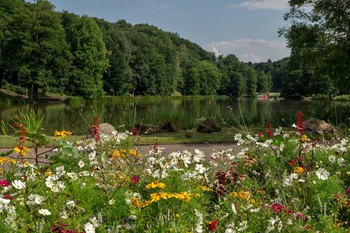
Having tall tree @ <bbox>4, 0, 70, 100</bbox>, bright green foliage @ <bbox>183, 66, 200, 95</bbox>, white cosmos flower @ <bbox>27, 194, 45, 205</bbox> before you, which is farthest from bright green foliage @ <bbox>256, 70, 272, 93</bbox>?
white cosmos flower @ <bbox>27, 194, 45, 205</bbox>

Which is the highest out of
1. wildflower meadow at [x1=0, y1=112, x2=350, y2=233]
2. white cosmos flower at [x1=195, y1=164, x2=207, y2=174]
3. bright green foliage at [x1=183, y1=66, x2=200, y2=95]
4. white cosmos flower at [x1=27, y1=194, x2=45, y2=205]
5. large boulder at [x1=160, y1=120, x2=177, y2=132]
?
bright green foliage at [x1=183, y1=66, x2=200, y2=95]

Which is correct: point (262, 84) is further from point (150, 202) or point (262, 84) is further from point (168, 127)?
point (150, 202)

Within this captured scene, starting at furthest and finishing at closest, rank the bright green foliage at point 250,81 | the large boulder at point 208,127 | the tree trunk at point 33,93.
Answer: the bright green foliage at point 250,81 < the tree trunk at point 33,93 < the large boulder at point 208,127

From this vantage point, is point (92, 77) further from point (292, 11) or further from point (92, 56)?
point (292, 11)

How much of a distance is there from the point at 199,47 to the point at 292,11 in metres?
134

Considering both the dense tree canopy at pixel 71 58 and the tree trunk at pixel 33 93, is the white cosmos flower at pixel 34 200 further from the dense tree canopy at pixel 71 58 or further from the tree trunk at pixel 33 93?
the tree trunk at pixel 33 93

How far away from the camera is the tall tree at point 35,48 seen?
150ft

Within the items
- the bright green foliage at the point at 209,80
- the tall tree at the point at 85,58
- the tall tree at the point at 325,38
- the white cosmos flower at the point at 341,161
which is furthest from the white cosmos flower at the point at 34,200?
the bright green foliage at the point at 209,80

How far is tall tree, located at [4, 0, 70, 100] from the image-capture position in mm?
45812

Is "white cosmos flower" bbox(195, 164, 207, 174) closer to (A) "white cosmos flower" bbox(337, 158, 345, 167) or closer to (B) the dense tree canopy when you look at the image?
(A) "white cosmos flower" bbox(337, 158, 345, 167)

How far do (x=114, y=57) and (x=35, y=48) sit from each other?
66.7 ft

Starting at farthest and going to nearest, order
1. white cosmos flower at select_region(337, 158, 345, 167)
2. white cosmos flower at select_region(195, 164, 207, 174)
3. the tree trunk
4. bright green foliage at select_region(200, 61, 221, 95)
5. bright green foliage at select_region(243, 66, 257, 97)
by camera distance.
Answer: bright green foliage at select_region(243, 66, 257, 97) → bright green foliage at select_region(200, 61, 221, 95) → the tree trunk → white cosmos flower at select_region(337, 158, 345, 167) → white cosmos flower at select_region(195, 164, 207, 174)

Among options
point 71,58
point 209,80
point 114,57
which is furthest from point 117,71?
point 209,80

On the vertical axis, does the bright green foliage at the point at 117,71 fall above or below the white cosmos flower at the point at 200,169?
above
